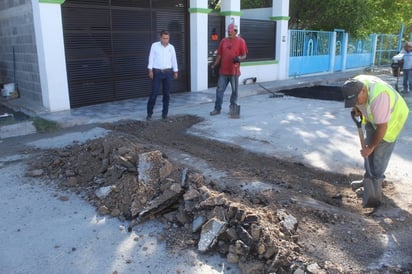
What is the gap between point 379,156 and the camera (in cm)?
387

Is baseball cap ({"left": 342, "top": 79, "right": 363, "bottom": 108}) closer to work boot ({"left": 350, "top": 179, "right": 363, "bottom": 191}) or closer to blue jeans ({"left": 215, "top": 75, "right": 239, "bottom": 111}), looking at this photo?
work boot ({"left": 350, "top": 179, "right": 363, "bottom": 191})

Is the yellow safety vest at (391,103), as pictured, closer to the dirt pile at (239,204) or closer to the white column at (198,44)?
the dirt pile at (239,204)

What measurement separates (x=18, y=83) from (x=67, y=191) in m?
6.62

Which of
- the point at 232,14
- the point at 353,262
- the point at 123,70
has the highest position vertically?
the point at 232,14

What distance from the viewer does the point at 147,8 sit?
10.2 m

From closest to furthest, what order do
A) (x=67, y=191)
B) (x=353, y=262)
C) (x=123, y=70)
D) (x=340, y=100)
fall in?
1. (x=353, y=262)
2. (x=67, y=191)
3. (x=123, y=70)
4. (x=340, y=100)

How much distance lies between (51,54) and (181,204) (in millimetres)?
5816

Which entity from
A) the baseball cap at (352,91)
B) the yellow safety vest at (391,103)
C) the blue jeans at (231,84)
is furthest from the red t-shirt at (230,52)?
the baseball cap at (352,91)

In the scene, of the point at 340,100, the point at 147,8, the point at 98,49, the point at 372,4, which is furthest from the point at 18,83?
the point at 372,4

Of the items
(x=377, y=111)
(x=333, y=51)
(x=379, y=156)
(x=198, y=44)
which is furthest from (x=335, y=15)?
(x=377, y=111)

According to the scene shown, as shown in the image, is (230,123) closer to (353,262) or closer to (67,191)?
(67,191)

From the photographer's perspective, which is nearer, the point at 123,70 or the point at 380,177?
the point at 380,177

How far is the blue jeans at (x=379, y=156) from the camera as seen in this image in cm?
382

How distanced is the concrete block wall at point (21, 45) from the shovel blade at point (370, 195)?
7319 mm
